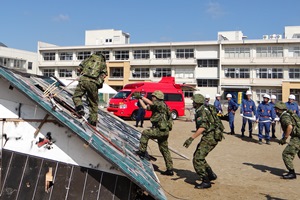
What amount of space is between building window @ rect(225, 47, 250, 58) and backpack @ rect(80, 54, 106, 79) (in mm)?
38790

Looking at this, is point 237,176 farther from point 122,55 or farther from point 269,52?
point 122,55

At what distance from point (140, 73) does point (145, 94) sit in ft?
93.5

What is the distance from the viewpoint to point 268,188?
570 centimetres

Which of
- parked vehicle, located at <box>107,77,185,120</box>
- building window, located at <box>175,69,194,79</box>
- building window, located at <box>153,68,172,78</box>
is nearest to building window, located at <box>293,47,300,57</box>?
building window, located at <box>175,69,194,79</box>

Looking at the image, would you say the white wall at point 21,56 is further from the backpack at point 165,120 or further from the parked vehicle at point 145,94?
the backpack at point 165,120

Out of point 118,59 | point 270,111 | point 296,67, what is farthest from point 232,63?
point 270,111

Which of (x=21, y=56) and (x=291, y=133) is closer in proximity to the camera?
(x=291, y=133)

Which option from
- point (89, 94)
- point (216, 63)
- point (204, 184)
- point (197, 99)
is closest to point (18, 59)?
point (216, 63)

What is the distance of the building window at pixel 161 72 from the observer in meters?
44.0

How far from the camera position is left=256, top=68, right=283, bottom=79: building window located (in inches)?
1564

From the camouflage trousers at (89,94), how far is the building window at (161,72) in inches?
1541

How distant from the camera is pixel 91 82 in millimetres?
4895

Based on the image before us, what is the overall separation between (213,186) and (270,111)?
232 inches

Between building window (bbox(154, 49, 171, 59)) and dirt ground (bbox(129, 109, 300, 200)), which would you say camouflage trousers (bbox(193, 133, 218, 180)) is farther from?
building window (bbox(154, 49, 171, 59))
